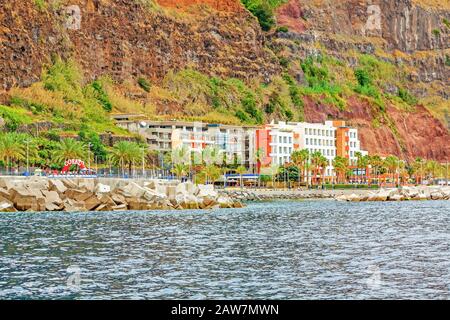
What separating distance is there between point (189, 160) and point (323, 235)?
106648mm

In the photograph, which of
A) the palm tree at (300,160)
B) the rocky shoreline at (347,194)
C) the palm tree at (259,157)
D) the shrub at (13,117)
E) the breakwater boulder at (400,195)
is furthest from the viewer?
the palm tree at (259,157)

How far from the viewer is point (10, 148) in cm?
13850

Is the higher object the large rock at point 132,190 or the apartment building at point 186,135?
the apartment building at point 186,135

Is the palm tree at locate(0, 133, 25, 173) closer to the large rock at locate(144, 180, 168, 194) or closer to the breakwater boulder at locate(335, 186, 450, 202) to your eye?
the large rock at locate(144, 180, 168, 194)

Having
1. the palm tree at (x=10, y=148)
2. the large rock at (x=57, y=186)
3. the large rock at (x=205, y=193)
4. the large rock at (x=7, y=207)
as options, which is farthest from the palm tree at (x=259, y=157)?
the large rock at (x=7, y=207)

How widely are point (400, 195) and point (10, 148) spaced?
6331 cm

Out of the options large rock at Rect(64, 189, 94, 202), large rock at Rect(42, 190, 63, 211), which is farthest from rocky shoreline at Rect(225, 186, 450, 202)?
large rock at Rect(42, 190, 63, 211)

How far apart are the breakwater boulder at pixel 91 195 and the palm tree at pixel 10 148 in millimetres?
27621

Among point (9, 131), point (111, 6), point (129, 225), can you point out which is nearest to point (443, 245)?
point (129, 225)

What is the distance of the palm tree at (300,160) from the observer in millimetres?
194375

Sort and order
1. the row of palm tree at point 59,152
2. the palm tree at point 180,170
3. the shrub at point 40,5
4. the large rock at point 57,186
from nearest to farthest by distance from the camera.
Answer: the large rock at point 57,186 → the row of palm tree at point 59,152 → the palm tree at point 180,170 → the shrub at point 40,5

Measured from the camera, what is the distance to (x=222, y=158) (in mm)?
188375

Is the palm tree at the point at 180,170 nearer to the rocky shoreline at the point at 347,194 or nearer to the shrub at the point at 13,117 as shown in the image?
the rocky shoreline at the point at 347,194

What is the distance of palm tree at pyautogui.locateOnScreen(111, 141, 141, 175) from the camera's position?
152500mm
